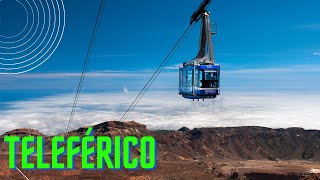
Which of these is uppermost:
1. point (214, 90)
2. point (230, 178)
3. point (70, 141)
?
point (214, 90)

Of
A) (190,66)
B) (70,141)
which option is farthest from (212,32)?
(70,141)

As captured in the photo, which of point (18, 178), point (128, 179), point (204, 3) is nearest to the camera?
point (204, 3)

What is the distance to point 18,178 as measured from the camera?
149125 mm

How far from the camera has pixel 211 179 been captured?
181625mm

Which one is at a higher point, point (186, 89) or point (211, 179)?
point (186, 89)

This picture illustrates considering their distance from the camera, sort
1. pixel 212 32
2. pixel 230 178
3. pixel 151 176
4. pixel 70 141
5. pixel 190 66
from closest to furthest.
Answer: pixel 212 32 → pixel 190 66 → pixel 70 141 → pixel 151 176 → pixel 230 178

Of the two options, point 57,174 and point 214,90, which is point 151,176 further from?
point 214,90

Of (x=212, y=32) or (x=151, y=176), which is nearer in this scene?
(x=212, y=32)

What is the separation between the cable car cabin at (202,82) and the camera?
132ft

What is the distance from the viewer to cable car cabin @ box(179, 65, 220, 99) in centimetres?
4022

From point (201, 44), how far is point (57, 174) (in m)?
136

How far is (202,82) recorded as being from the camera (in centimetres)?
4062

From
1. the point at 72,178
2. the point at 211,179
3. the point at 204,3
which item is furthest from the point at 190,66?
the point at 211,179

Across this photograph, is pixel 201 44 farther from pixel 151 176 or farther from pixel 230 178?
pixel 230 178
